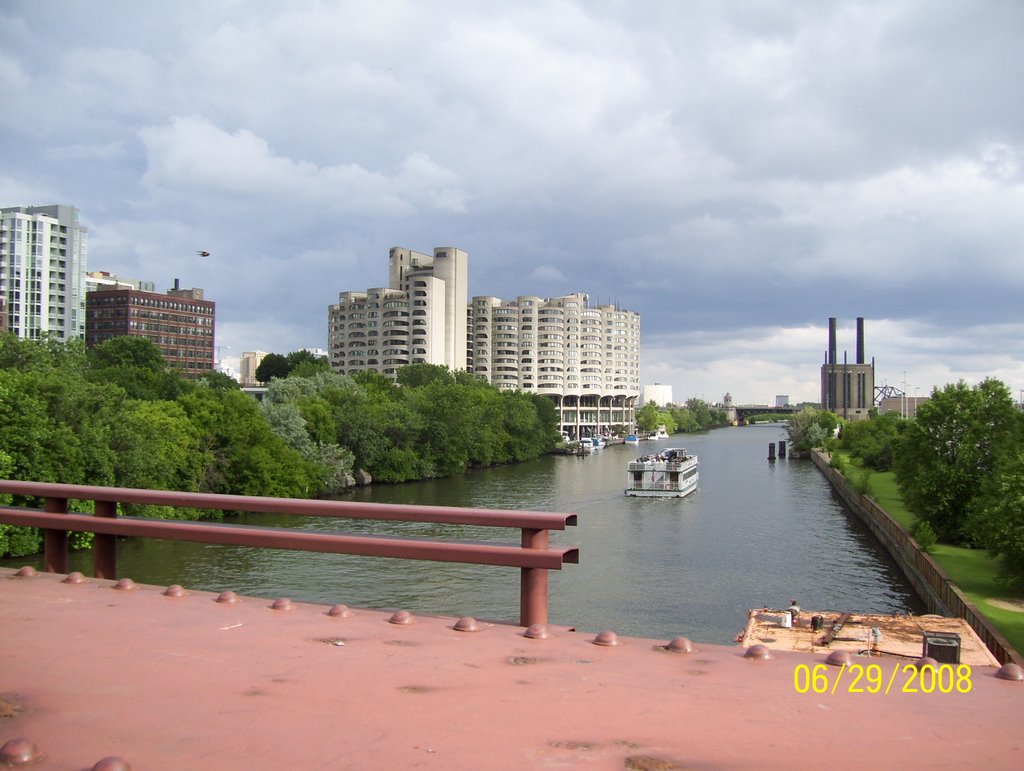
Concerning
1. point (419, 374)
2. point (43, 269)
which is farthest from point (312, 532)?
point (43, 269)

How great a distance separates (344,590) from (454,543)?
83.7ft

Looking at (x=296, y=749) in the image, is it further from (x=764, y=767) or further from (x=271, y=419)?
(x=271, y=419)

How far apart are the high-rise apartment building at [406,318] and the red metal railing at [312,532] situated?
142 m

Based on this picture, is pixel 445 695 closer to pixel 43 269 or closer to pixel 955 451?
pixel 955 451

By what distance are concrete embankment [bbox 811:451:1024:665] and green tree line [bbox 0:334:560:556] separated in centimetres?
3330

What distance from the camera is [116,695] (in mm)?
3768

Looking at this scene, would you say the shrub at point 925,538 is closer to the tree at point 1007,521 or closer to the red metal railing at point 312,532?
the tree at point 1007,521

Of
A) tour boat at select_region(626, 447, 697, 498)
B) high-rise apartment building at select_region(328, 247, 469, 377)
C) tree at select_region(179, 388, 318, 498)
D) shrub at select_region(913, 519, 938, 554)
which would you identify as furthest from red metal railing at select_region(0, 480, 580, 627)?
high-rise apartment building at select_region(328, 247, 469, 377)

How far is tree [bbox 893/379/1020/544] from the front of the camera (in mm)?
40781

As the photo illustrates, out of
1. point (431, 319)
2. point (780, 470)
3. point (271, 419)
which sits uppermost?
point (431, 319)

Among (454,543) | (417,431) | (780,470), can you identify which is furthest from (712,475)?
(454,543)

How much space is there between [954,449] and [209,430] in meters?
42.7

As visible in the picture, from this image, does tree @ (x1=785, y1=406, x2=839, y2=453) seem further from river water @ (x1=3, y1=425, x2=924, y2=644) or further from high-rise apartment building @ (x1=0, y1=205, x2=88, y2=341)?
high-rise apartment building @ (x1=0, y1=205, x2=88, y2=341)

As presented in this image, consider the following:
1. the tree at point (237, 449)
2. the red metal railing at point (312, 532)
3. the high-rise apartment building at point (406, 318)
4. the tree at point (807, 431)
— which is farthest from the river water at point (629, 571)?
the high-rise apartment building at point (406, 318)
